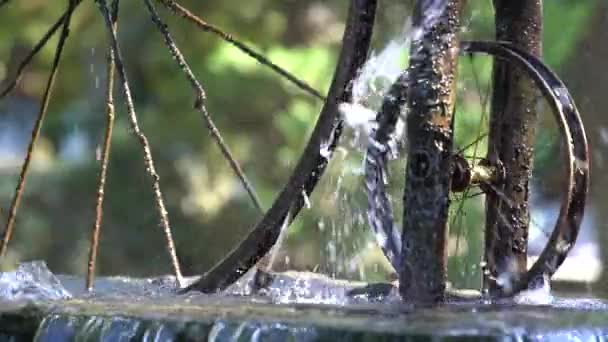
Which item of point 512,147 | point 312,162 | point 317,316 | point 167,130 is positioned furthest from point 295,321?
point 167,130

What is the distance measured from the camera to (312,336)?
4.16 ft

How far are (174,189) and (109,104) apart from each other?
2955mm

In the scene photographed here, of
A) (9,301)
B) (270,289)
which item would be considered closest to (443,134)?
(9,301)

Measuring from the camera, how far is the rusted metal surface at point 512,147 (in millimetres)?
2164

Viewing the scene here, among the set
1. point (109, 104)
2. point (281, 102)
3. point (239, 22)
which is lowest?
point (109, 104)

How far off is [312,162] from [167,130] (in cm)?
309

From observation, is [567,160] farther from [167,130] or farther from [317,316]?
[167,130]

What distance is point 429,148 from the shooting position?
5.32 ft

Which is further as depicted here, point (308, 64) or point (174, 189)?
point (174, 189)

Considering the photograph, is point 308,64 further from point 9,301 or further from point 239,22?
point 9,301

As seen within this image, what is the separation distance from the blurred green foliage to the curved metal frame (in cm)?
265

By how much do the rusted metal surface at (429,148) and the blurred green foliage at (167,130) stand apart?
3.04 meters

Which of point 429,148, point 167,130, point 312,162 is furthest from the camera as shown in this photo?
point 167,130

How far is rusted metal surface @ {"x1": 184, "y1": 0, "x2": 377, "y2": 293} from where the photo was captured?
1.94m
